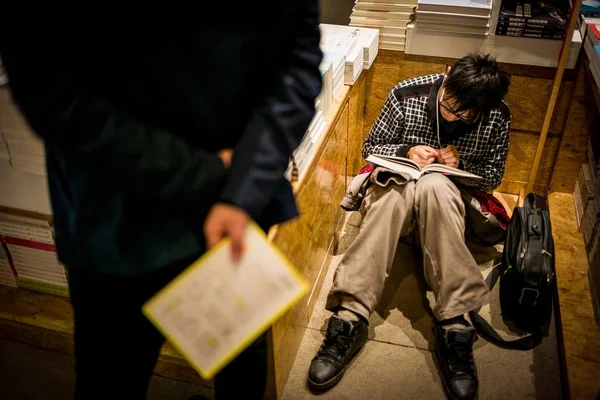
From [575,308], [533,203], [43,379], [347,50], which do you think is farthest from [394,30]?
[43,379]

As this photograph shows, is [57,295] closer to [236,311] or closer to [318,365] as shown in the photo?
[318,365]

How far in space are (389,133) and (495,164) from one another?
469mm

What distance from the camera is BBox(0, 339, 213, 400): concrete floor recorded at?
1.77 meters

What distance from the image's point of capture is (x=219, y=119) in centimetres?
90

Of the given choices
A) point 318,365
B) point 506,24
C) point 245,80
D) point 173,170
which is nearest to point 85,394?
point 173,170

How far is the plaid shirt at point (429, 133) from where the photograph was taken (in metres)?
2.15

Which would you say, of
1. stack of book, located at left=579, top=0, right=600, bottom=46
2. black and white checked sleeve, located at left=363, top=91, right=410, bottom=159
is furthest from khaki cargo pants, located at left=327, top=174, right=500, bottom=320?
stack of book, located at left=579, top=0, right=600, bottom=46

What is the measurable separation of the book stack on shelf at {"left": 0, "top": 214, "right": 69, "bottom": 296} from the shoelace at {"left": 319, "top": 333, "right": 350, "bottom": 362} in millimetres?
975

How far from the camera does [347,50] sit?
212 cm

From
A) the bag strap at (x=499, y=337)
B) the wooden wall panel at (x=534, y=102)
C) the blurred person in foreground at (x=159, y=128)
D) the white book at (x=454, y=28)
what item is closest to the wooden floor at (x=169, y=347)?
the bag strap at (x=499, y=337)

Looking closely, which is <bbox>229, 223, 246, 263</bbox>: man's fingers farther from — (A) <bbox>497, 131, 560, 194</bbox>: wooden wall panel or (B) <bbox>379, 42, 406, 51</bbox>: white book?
(A) <bbox>497, 131, 560, 194</bbox>: wooden wall panel

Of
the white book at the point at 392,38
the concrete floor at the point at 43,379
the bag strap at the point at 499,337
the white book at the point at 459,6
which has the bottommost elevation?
the bag strap at the point at 499,337

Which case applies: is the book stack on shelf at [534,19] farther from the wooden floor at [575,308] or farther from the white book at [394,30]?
the wooden floor at [575,308]

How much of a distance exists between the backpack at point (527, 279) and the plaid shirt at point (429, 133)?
241 millimetres
